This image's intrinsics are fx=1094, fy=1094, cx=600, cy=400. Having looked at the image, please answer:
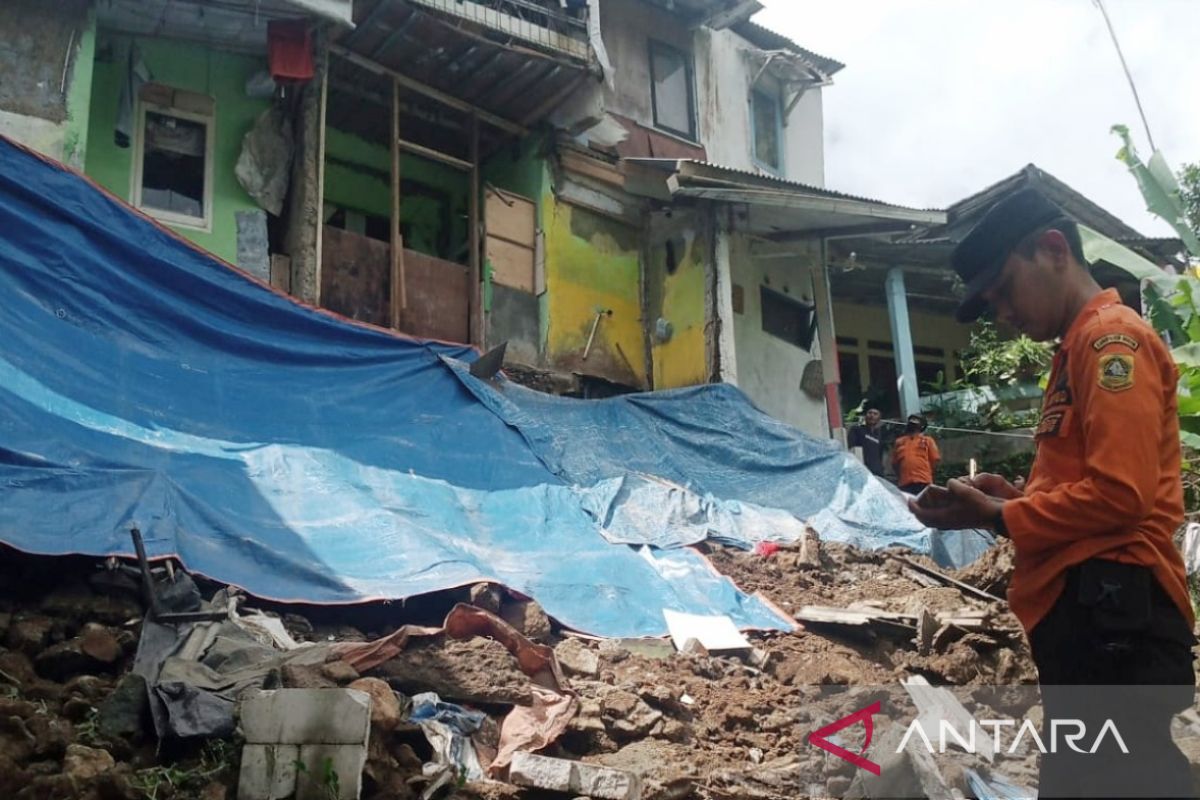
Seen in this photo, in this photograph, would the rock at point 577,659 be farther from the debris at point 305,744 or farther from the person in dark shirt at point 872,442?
the person in dark shirt at point 872,442

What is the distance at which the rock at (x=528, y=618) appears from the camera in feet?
21.3

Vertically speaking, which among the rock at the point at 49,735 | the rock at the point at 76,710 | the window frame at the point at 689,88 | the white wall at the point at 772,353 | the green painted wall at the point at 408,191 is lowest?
the rock at the point at 49,735

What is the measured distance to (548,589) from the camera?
7.13 meters

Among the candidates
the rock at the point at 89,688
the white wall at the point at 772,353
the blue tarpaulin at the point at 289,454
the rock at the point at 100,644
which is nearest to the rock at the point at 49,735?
the rock at the point at 89,688

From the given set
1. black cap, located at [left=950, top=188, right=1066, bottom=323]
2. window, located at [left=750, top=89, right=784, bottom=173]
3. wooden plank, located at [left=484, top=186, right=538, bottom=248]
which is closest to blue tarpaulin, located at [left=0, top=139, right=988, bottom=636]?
wooden plank, located at [left=484, top=186, right=538, bottom=248]

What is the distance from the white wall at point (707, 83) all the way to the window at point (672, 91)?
0.31 ft

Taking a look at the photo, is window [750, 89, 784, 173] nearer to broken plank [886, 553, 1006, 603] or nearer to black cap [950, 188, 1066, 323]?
broken plank [886, 553, 1006, 603]

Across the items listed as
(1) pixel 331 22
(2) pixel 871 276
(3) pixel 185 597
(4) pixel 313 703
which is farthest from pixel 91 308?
(2) pixel 871 276

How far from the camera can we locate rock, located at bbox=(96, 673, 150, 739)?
4.28 meters

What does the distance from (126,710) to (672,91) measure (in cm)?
1234

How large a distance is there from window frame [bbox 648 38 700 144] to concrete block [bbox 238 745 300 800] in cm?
1178

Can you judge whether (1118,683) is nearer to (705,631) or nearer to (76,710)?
(76,710)

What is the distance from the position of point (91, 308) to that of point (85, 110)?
2220mm

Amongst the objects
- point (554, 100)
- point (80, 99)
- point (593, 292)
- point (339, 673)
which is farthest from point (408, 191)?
point (339, 673)
